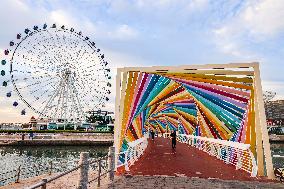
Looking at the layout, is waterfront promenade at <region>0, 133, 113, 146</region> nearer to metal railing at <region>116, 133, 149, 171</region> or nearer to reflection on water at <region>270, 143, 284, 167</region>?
reflection on water at <region>270, 143, 284, 167</region>

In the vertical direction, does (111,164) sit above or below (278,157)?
above

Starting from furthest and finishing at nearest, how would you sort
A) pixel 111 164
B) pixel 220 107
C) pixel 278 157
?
pixel 278 157
pixel 220 107
pixel 111 164

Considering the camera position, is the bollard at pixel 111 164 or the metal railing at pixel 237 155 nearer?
the bollard at pixel 111 164

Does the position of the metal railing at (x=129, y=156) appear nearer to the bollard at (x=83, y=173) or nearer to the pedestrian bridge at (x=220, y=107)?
the pedestrian bridge at (x=220, y=107)

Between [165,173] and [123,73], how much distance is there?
12.8 feet

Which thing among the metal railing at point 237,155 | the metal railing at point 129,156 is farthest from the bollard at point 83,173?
the metal railing at point 237,155

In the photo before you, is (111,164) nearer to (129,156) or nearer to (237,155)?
(129,156)

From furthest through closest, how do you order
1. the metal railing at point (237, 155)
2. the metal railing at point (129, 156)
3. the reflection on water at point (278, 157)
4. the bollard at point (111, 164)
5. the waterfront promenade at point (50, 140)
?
the waterfront promenade at point (50, 140), the reflection on water at point (278, 157), the metal railing at point (129, 156), the metal railing at point (237, 155), the bollard at point (111, 164)

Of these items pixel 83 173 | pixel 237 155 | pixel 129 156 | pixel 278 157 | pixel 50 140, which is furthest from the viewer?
pixel 50 140

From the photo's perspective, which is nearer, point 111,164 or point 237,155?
point 111,164

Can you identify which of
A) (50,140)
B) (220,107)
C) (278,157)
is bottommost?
(278,157)

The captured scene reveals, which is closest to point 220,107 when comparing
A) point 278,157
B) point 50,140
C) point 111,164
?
point 111,164

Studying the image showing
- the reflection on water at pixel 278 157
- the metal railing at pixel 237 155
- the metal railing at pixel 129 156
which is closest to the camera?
the metal railing at pixel 237 155

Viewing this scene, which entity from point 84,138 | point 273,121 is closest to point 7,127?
point 84,138
